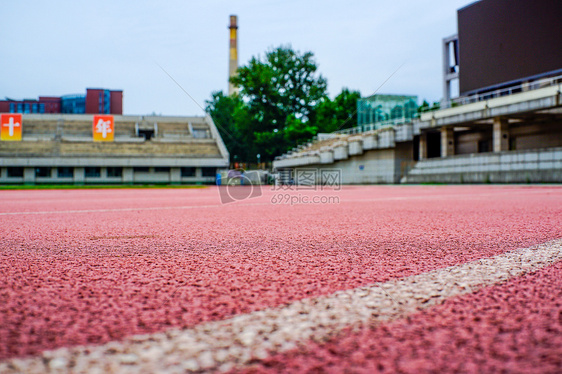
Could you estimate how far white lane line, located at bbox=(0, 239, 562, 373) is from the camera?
0.75 metres

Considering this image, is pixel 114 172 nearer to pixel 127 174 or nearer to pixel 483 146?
pixel 127 174

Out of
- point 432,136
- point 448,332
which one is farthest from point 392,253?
point 432,136

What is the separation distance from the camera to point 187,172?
4475 centimetres

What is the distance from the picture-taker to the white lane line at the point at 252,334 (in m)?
0.75

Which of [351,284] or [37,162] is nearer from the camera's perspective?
[351,284]

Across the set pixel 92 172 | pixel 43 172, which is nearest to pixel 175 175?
pixel 92 172

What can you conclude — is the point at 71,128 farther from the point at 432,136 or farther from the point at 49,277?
the point at 49,277

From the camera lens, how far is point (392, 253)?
2.00m

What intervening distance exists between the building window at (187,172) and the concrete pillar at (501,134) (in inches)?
1172

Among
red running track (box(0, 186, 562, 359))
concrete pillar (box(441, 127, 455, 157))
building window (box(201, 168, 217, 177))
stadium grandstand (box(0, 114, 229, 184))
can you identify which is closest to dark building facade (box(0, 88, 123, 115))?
stadium grandstand (box(0, 114, 229, 184))

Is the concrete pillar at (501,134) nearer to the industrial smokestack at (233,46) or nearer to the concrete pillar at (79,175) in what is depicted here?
the concrete pillar at (79,175)

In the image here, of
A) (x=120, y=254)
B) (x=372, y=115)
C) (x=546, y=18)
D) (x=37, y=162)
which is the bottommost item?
(x=120, y=254)

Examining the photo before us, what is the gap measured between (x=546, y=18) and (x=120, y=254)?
2795cm

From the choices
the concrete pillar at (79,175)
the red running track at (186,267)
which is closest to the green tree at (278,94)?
the concrete pillar at (79,175)
